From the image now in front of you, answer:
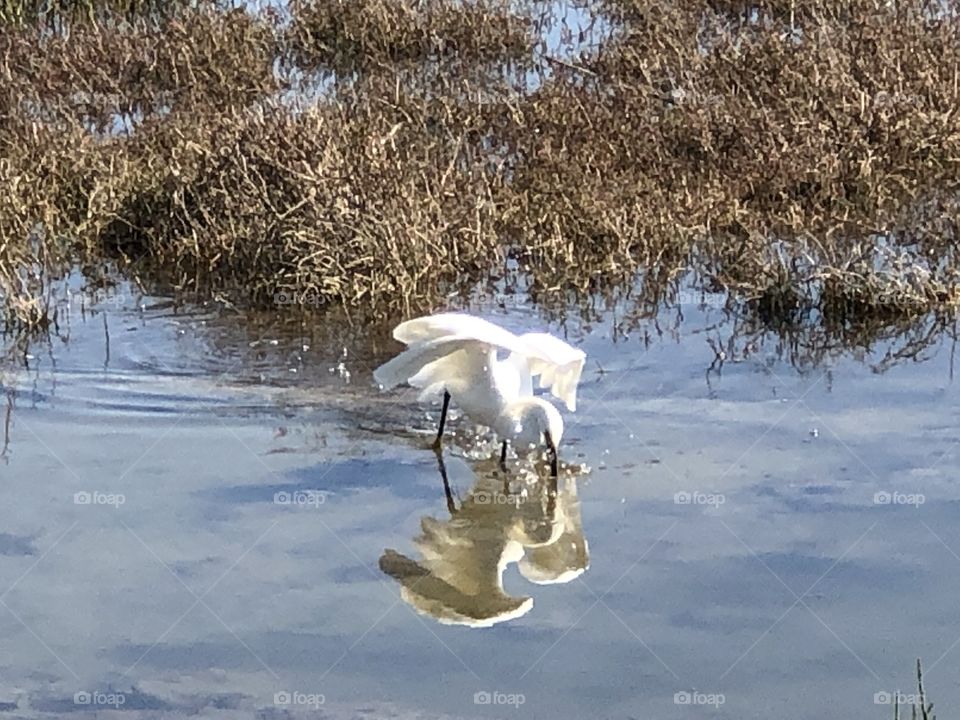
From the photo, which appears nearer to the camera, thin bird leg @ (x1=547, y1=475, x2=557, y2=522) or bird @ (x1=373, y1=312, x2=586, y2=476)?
thin bird leg @ (x1=547, y1=475, x2=557, y2=522)

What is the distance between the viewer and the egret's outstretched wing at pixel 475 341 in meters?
7.86

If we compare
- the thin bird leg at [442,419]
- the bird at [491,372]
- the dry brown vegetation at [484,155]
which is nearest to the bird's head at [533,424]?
the bird at [491,372]

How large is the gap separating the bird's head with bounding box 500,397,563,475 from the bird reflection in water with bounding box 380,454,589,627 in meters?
0.17

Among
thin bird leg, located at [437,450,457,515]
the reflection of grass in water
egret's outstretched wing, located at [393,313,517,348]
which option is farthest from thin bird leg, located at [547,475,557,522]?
the reflection of grass in water

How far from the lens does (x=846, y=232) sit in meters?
11.4

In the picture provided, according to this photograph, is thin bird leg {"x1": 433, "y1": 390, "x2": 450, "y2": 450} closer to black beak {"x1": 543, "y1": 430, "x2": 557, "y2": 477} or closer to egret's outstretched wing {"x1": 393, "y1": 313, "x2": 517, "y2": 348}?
egret's outstretched wing {"x1": 393, "y1": 313, "x2": 517, "y2": 348}

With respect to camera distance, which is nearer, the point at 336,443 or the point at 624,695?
the point at 624,695

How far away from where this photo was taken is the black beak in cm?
784

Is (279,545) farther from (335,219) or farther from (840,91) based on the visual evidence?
(840,91)

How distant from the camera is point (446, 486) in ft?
25.9

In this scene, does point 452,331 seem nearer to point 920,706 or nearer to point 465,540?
point 465,540

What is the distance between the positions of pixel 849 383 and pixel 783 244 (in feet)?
5.75

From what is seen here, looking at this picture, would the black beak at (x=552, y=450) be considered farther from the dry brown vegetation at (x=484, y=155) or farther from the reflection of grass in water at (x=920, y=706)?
the dry brown vegetation at (x=484, y=155)

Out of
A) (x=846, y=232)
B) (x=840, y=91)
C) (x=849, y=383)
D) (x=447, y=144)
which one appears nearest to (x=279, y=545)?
(x=849, y=383)
